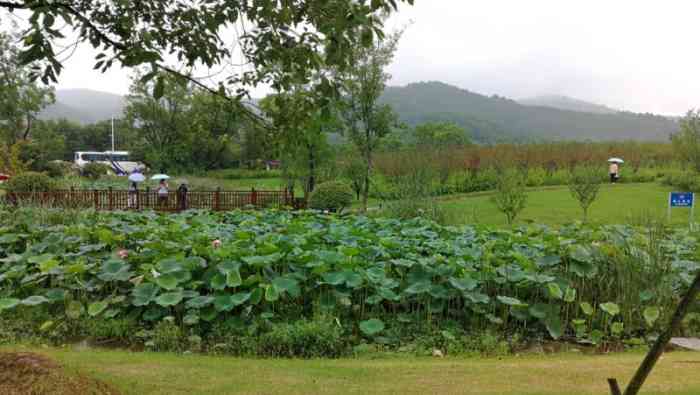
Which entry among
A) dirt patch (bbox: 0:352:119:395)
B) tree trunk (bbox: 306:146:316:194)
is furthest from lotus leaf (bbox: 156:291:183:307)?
tree trunk (bbox: 306:146:316:194)

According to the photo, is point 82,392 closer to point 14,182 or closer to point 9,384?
point 9,384

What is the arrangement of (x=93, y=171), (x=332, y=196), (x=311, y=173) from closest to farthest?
(x=332, y=196)
(x=311, y=173)
(x=93, y=171)

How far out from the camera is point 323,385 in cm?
297

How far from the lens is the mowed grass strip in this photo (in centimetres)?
287

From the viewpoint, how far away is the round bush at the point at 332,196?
14062 millimetres

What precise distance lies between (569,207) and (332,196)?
21.7 ft

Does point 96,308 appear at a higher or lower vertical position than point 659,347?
lower

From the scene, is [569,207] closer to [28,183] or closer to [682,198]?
[682,198]

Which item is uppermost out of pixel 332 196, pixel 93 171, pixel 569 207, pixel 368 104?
pixel 368 104

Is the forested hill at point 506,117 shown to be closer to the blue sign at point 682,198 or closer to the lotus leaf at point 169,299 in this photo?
the blue sign at point 682,198

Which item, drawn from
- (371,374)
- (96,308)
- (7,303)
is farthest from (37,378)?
(7,303)

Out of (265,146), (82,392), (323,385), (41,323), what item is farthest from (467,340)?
(41,323)

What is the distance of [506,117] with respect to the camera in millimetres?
90000

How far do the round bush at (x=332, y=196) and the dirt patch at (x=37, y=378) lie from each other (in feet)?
37.5
